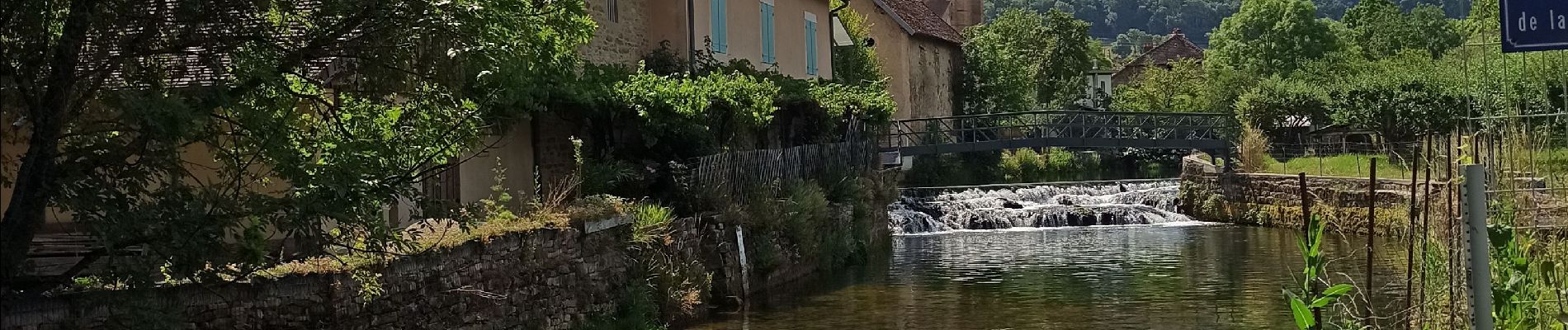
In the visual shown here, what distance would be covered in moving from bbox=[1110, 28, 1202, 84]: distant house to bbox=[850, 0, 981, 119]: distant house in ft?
74.7

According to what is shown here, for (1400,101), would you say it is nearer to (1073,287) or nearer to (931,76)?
(931,76)

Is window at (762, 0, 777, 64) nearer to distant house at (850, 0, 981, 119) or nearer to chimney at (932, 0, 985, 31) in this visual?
distant house at (850, 0, 981, 119)

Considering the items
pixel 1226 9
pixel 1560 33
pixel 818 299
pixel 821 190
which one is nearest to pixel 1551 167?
pixel 1560 33

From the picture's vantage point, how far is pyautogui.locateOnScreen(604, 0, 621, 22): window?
17234 mm

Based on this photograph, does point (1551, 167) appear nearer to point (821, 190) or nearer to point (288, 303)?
point (288, 303)

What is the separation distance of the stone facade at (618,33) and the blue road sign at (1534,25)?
39.7 ft

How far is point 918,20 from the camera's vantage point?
43.8 m

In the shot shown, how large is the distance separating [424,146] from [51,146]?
1.87 meters

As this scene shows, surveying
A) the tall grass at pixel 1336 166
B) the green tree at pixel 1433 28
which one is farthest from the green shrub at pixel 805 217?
the green tree at pixel 1433 28

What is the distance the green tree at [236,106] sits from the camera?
21.5 feet

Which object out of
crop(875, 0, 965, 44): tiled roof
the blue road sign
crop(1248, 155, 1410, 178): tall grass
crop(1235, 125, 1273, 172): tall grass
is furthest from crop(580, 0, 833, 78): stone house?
crop(875, 0, 965, 44): tiled roof

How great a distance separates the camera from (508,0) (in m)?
7.66

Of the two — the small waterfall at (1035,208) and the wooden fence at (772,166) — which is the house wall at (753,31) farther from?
the small waterfall at (1035,208)

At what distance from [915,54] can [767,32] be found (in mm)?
19974
